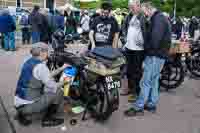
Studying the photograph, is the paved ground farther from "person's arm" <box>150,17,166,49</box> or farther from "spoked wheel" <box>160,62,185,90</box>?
"person's arm" <box>150,17,166,49</box>

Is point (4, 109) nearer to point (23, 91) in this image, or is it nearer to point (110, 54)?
point (23, 91)

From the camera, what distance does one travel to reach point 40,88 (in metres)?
6.02

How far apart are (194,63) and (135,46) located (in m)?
3.41

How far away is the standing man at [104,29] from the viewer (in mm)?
7457

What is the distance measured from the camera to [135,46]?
7.20 meters

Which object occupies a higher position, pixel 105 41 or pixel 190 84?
pixel 105 41

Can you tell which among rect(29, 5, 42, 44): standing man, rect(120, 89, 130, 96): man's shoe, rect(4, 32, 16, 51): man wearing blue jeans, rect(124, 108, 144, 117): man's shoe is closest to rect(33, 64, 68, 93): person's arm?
rect(124, 108, 144, 117): man's shoe

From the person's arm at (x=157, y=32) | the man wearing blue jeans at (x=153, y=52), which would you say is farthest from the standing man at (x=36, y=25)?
the person's arm at (x=157, y=32)

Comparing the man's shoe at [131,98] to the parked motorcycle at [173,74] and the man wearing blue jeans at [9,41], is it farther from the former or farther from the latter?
the man wearing blue jeans at [9,41]

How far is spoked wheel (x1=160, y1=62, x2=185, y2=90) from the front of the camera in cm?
843

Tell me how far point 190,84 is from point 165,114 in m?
2.87

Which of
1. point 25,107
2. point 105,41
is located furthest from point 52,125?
point 105,41

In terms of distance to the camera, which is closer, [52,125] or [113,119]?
[52,125]

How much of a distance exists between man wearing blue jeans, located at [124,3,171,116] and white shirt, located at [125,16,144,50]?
46 centimetres
